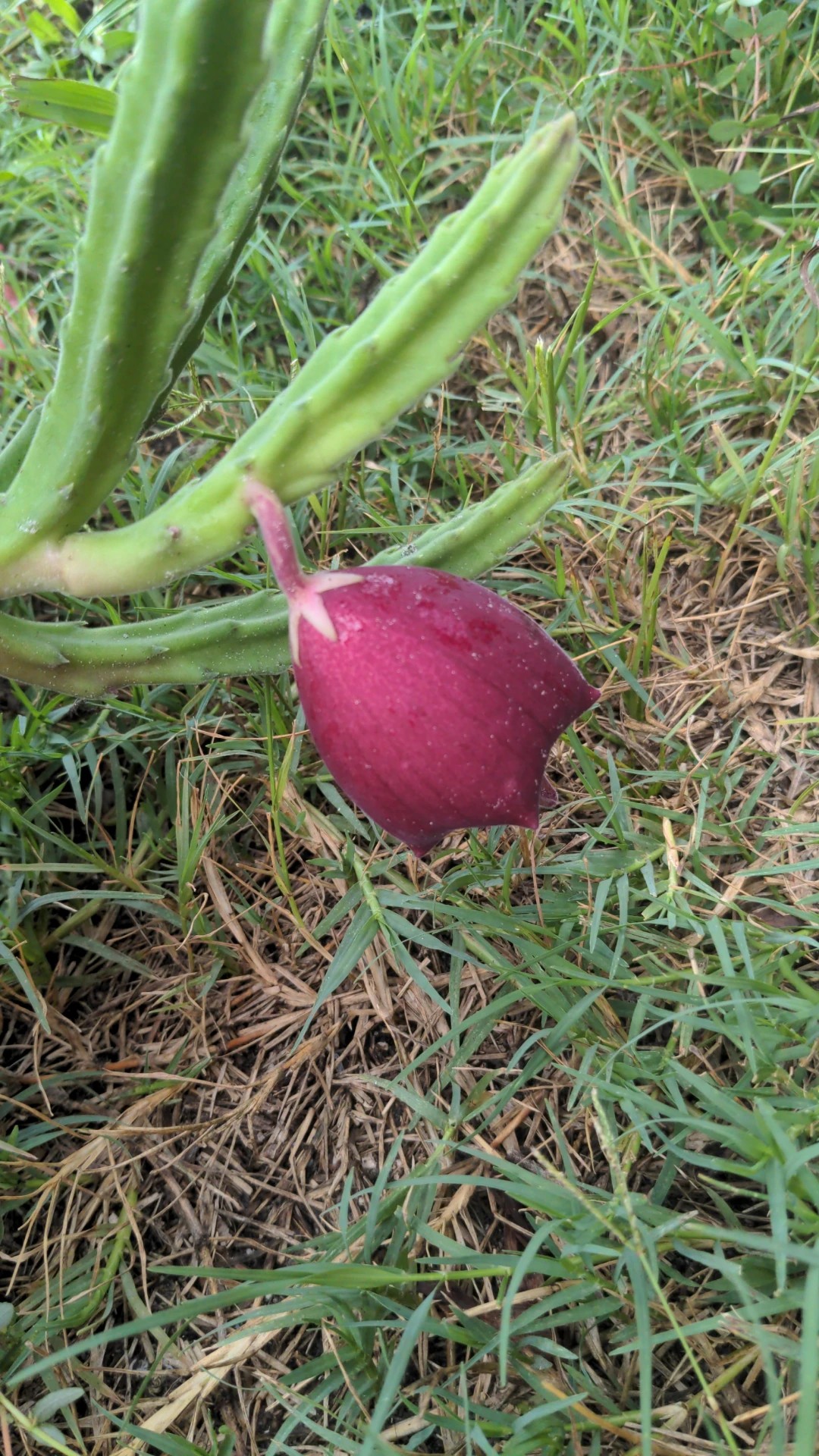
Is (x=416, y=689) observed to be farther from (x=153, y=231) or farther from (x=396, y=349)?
(x=153, y=231)

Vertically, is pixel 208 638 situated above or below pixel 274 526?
below

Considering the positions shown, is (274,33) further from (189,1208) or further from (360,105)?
(189,1208)

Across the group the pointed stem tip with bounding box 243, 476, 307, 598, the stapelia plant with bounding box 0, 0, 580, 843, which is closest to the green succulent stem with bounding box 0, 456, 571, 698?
the stapelia plant with bounding box 0, 0, 580, 843

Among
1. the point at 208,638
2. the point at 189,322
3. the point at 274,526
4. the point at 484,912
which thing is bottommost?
the point at 484,912

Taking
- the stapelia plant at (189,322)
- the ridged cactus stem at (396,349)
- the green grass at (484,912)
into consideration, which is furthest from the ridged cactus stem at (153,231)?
the green grass at (484,912)

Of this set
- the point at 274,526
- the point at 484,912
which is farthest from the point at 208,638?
the point at 484,912

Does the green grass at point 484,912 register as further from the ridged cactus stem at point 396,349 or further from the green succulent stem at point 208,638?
the ridged cactus stem at point 396,349

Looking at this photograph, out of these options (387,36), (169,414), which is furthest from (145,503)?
(387,36)
